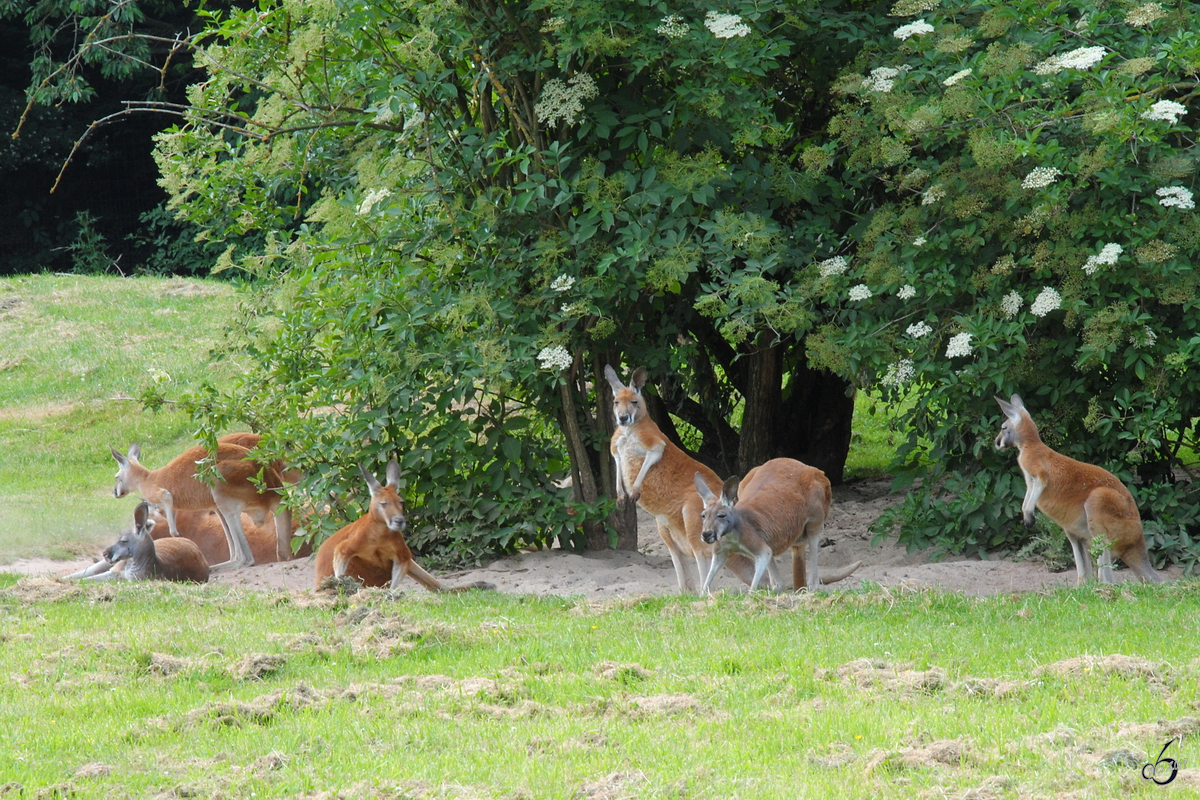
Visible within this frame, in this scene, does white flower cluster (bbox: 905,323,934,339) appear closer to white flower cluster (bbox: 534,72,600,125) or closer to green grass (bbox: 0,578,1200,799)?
green grass (bbox: 0,578,1200,799)

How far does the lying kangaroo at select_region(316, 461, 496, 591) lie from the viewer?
8492mm

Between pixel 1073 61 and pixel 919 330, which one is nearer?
pixel 1073 61

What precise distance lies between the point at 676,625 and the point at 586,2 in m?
3.92

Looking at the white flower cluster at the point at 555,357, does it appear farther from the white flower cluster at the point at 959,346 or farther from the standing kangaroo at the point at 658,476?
the white flower cluster at the point at 959,346

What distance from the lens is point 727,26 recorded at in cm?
808

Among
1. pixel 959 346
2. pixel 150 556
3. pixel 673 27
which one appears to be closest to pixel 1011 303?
pixel 959 346

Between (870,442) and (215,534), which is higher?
(215,534)

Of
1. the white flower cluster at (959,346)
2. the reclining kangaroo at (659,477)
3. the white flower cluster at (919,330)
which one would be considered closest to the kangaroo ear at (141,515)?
the reclining kangaroo at (659,477)

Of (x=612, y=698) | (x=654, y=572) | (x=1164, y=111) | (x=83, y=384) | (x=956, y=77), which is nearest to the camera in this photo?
(x=612, y=698)

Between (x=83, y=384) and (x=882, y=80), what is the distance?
1135cm

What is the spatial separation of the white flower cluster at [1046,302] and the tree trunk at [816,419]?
403 cm

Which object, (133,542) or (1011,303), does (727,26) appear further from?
(133,542)

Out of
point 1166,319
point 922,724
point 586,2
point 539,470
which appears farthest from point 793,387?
point 922,724

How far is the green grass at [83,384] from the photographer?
39.2ft
